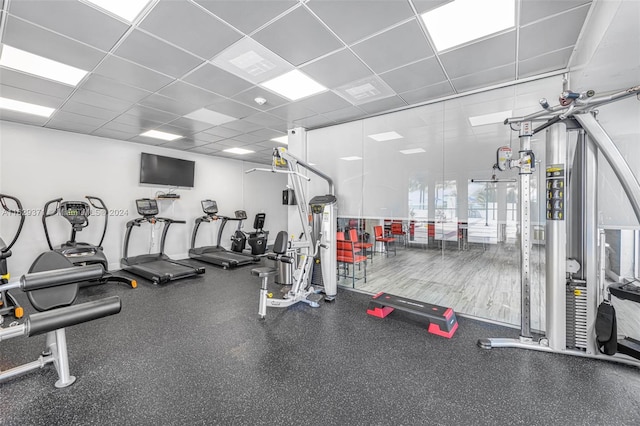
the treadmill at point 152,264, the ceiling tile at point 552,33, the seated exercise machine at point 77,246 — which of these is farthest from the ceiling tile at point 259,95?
the seated exercise machine at point 77,246

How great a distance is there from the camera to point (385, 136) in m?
4.31

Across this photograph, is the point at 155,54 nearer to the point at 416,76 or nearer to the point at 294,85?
the point at 294,85

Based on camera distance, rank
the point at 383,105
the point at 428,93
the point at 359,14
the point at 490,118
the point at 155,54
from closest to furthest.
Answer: the point at 359,14
the point at 155,54
the point at 490,118
the point at 428,93
the point at 383,105

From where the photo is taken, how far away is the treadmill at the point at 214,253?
631 cm

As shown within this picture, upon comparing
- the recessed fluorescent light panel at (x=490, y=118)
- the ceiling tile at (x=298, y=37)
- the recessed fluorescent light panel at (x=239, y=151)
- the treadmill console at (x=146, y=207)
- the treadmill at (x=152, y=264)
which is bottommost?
the treadmill at (x=152, y=264)

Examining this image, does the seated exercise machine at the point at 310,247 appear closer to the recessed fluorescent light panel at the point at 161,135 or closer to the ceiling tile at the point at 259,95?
the ceiling tile at the point at 259,95

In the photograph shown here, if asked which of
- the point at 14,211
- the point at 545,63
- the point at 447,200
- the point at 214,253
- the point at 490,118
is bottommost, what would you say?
the point at 214,253

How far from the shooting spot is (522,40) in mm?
2484

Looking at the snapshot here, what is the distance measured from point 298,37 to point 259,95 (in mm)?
1421

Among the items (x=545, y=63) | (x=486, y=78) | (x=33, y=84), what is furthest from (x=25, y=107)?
(x=545, y=63)

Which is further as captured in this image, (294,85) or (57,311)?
(294,85)

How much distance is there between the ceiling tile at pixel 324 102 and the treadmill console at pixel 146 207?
14.1 feet

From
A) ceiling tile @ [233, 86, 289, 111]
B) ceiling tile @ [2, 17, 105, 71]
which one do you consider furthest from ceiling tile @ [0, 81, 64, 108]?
ceiling tile @ [233, 86, 289, 111]

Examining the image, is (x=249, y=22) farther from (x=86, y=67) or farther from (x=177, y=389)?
(x=177, y=389)
